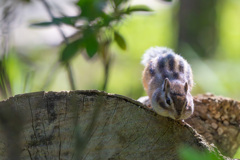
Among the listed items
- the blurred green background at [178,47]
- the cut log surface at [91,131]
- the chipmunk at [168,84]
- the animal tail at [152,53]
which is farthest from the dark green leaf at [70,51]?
the blurred green background at [178,47]

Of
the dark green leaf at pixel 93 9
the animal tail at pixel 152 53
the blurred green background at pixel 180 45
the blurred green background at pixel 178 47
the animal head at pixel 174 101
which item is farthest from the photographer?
the blurred green background at pixel 180 45

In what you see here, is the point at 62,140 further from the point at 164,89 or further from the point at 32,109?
the point at 164,89

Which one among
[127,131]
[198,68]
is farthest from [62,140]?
[198,68]

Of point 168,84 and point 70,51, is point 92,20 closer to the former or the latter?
point 70,51

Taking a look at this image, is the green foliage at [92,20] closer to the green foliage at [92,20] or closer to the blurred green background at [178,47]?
the green foliage at [92,20]

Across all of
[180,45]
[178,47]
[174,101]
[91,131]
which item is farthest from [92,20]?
[180,45]
